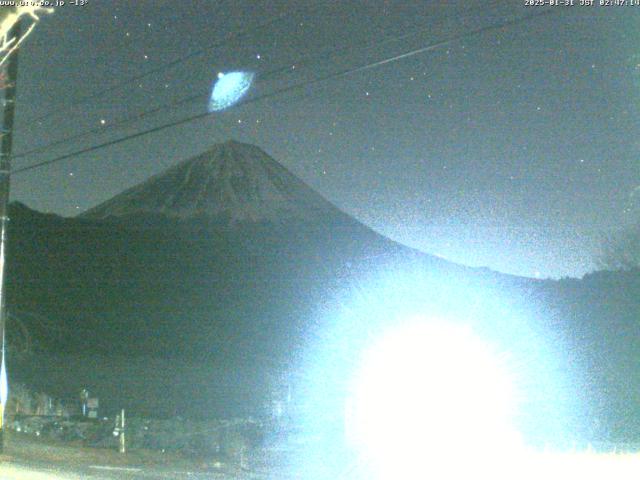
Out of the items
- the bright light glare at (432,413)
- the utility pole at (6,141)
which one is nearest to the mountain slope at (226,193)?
the utility pole at (6,141)

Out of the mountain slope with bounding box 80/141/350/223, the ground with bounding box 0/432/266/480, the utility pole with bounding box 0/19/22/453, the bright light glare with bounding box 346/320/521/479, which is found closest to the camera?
the bright light glare with bounding box 346/320/521/479

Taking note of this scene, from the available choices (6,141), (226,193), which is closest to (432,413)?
(6,141)

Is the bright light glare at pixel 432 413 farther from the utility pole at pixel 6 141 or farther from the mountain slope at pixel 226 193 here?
the mountain slope at pixel 226 193

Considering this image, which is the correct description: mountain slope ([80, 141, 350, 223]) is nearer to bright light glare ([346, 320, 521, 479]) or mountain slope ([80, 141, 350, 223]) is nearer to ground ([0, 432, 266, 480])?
ground ([0, 432, 266, 480])

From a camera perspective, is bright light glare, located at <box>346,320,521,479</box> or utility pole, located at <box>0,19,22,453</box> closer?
bright light glare, located at <box>346,320,521,479</box>

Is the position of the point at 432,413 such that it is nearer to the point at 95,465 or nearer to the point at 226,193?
the point at 95,465

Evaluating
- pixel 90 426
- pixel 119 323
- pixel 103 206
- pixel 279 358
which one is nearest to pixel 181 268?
pixel 119 323

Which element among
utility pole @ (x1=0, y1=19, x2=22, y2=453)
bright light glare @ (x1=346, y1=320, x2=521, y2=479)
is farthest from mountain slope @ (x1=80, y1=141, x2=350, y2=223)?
bright light glare @ (x1=346, y1=320, x2=521, y2=479)

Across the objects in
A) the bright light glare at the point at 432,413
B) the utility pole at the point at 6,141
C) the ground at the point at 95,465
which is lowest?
the ground at the point at 95,465
